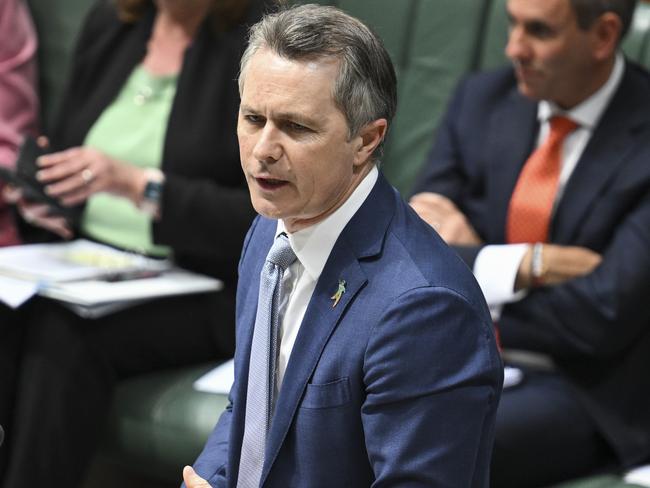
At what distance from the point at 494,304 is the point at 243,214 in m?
0.60

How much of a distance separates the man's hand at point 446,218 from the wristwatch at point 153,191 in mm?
551

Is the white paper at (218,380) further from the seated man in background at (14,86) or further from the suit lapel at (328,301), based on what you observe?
the suit lapel at (328,301)

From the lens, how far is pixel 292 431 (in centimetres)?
152

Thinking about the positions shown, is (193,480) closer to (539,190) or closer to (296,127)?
(296,127)

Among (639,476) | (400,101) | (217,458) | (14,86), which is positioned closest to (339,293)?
(217,458)

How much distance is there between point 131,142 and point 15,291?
1.59 feet

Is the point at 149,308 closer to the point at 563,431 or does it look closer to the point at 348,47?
the point at 563,431

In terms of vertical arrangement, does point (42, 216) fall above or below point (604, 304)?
below

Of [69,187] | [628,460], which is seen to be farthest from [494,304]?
[69,187]

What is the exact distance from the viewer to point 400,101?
9.55ft

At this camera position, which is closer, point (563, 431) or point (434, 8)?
point (563, 431)

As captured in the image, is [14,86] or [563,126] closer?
[563,126]

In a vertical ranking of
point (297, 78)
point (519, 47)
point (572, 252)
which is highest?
point (297, 78)

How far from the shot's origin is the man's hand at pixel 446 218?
2.47 m
